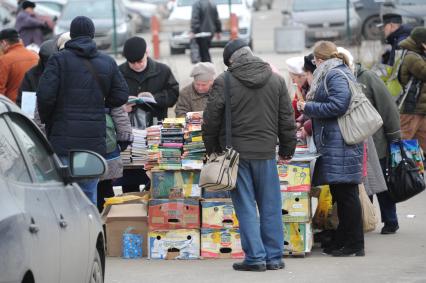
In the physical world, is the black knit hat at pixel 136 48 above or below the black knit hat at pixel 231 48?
below

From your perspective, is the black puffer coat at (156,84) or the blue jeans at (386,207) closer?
the blue jeans at (386,207)

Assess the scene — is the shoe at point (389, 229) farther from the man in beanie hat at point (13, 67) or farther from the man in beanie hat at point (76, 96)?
the man in beanie hat at point (13, 67)

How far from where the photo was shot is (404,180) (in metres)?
Result: 11.0

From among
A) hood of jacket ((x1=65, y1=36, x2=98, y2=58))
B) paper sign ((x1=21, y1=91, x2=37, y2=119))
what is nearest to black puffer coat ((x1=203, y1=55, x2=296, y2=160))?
hood of jacket ((x1=65, y1=36, x2=98, y2=58))

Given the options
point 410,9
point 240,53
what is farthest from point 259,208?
point 410,9

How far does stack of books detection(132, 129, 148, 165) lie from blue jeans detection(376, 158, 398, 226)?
2195 mm

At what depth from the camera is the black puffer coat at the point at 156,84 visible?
11.8 m

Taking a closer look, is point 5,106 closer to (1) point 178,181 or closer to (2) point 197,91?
(1) point 178,181

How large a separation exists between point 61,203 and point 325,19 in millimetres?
22868

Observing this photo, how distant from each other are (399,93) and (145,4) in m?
26.1

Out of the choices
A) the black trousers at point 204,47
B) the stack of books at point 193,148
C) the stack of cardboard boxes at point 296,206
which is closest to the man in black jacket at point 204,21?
the black trousers at point 204,47

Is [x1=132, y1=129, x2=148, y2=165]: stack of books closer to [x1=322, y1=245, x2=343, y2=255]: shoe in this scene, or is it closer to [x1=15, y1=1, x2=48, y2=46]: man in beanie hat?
[x1=322, y1=245, x2=343, y2=255]: shoe

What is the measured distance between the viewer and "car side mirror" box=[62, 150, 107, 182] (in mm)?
6891

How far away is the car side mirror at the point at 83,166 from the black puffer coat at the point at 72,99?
2546 millimetres
